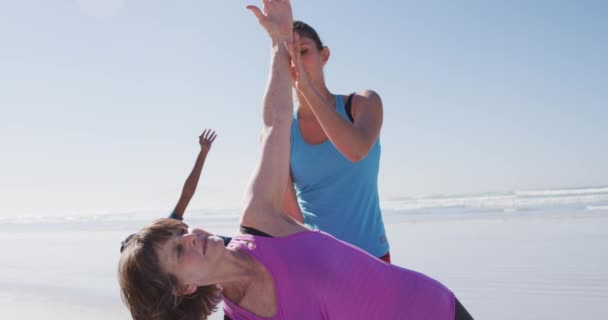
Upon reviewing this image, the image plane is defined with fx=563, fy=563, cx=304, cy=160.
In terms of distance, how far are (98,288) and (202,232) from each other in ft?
21.9

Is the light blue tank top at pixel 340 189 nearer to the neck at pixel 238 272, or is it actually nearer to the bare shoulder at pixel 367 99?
the bare shoulder at pixel 367 99

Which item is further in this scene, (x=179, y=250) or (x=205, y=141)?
(x=205, y=141)

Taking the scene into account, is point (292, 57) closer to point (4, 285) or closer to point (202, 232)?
point (202, 232)

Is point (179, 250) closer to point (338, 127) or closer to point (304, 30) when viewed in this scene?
point (338, 127)

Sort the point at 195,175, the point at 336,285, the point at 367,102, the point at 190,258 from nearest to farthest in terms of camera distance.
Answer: the point at 336,285, the point at 190,258, the point at 367,102, the point at 195,175

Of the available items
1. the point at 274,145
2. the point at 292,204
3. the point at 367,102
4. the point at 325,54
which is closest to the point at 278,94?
the point at 274,145

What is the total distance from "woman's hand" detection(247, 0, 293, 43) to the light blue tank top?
0.44m

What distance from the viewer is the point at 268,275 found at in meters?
1.76

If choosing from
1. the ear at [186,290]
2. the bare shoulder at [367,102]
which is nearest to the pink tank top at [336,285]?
the ear at [186,290]

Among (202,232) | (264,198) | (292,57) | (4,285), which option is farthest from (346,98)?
(4,285)

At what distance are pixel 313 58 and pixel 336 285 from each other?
1.13m

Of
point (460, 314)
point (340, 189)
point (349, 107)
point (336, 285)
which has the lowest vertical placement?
point (460, 314)

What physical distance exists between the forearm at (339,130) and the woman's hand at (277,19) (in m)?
0.23

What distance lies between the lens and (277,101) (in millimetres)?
2014
